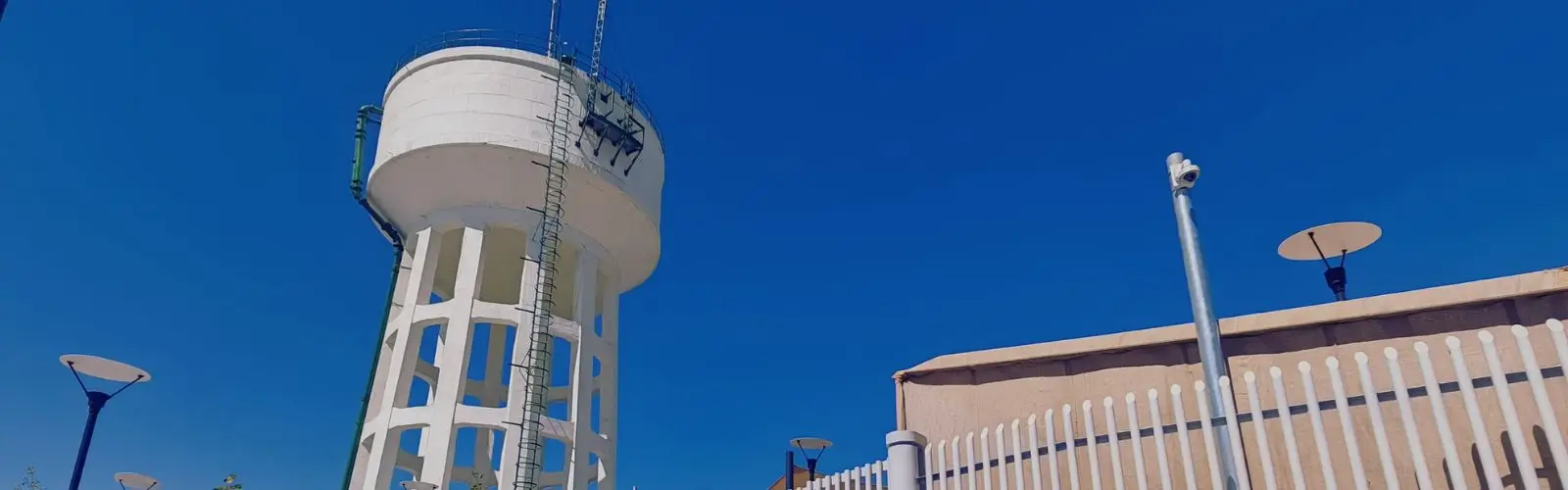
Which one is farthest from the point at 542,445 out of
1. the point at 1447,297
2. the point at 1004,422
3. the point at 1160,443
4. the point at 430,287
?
the point at 1447,297

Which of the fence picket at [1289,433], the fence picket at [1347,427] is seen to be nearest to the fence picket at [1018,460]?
the fence picket at [1289,433]

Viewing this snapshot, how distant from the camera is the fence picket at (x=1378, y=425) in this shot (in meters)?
4.47

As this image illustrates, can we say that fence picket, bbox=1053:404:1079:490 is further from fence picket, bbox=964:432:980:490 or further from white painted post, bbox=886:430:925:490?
white painted post, bbox=886:430:925:490

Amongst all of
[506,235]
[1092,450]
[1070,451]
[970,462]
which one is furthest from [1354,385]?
[506,235]

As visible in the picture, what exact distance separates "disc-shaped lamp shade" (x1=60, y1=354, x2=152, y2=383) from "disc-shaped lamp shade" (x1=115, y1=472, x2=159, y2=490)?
3996mm

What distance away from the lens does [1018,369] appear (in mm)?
6801

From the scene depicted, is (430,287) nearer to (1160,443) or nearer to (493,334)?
(493,334)

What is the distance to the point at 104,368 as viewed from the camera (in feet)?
38.2

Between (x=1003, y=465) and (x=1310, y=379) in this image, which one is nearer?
(x=1310, y=379)

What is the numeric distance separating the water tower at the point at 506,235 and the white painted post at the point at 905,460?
10094 mm

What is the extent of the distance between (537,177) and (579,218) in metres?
1.39

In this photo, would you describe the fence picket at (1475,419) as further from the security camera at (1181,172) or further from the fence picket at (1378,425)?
the security camera at (1181,172)

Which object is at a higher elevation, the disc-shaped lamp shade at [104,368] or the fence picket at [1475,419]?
the disc-shaped lamp shade at [104,368]

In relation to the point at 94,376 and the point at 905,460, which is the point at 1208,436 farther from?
the point at 94,376
